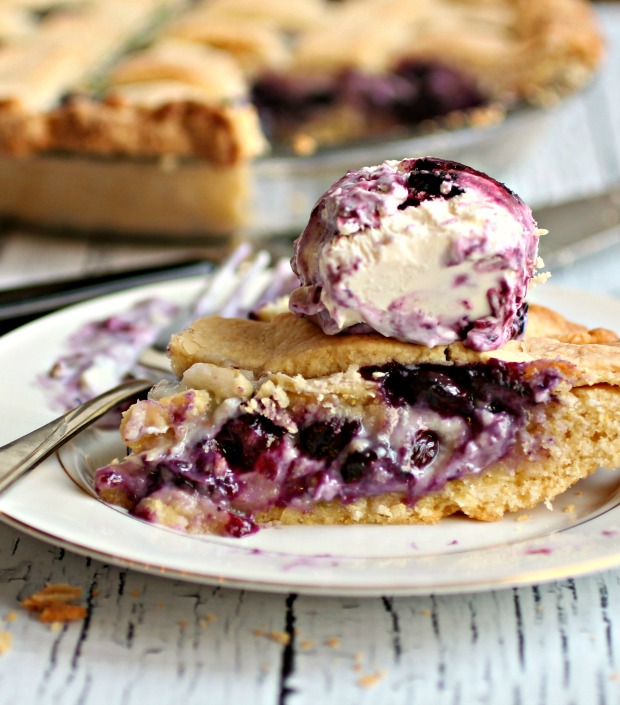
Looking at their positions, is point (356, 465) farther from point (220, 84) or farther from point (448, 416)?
A: point (220, 84)

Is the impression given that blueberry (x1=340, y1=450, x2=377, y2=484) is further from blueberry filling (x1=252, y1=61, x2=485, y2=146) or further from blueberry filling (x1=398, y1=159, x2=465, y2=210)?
blueberry filling (x1=252, y1=61, x2=485, y2=146)

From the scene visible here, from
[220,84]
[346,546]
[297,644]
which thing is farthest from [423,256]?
[220,84]

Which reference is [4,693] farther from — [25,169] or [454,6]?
[454,6]

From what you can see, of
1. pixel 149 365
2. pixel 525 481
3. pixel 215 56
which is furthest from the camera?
pixel 215 56

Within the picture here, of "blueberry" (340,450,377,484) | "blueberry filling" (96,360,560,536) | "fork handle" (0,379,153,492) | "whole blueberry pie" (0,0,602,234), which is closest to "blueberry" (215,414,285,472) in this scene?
"blueberry filling" (96,360,560,536)

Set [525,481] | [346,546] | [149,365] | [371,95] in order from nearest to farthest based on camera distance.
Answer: [346,546] → [525,481] → [149,365] → [371,95]
